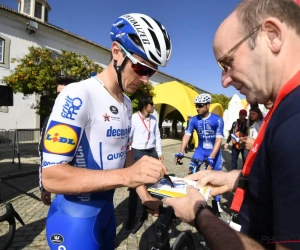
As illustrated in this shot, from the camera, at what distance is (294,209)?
2.49 ft

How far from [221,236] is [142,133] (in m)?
4.46

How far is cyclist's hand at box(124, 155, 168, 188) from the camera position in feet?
4.51

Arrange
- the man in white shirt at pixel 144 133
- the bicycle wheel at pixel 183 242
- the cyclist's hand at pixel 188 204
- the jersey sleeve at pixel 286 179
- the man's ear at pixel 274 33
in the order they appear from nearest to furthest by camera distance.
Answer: the jersey sleeve at pixel 286 179 → the man's ear at pixel 274 33 → the cyclist's hand at pixel 188 204 → the bicycle wheel at pixel 183 242 → the man in white shirt at pixel 144 133

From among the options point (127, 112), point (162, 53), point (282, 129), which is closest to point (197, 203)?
point (282, 129)

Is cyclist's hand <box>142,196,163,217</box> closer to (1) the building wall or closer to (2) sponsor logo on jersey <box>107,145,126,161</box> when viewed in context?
(2) sponsor logo on jersey <box>107,145,126,161</box>

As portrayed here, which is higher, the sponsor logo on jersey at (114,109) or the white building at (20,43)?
the white building at (20,43)

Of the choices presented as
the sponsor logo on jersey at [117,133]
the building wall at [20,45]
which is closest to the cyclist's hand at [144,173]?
the sponsor logo on jersey at [117,133]

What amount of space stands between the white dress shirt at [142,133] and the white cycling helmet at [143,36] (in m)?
3.47

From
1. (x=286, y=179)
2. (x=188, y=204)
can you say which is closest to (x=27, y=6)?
(x=188, y=204)

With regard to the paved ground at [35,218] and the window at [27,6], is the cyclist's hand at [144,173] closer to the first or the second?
the paved ground at [35,218]

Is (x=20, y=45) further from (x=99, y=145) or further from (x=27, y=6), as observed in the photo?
(x=99, y=145)

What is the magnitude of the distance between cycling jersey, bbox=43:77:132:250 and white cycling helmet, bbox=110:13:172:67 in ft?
1.31

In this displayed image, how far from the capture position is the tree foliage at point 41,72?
1002 centimetres

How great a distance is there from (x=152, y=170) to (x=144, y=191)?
0.78m
